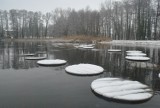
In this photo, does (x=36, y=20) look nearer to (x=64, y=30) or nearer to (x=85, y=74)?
(x=64, y=30)

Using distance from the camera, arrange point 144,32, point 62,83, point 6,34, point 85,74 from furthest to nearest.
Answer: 1. point 6,34
2. point 144,32
3. point 85,74
4. point 62,83

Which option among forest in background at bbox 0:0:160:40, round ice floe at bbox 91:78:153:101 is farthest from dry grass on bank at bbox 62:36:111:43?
round ice floe at bbox 91:78:153:101

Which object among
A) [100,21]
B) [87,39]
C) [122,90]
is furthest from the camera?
[100,21]

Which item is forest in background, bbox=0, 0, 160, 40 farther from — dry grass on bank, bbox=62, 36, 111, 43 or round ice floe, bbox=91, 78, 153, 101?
round ice floe, bbox=91, 78, 153, 101

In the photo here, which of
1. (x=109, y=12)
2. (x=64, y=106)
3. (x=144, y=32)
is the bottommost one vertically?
(x=64, y=106)

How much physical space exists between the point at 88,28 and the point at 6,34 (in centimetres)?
2870

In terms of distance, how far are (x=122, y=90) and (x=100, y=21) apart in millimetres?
44605

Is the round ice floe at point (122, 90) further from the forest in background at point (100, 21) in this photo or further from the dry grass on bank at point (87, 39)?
the dry grass on bank at point (87, 39)

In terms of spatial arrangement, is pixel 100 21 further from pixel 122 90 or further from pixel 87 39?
pixel 122 90

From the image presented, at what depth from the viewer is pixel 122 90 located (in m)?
6.22

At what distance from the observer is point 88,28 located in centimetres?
5153

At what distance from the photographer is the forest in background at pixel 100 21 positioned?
38125 mm

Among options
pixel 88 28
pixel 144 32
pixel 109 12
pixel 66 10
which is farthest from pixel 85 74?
pixel 66 10

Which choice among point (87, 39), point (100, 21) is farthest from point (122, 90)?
point (100, 21)
